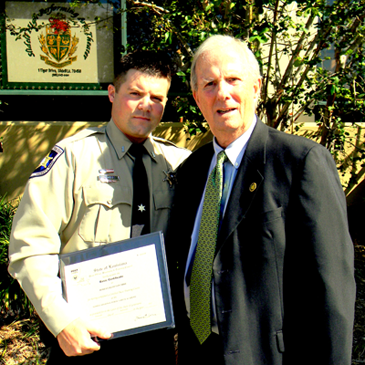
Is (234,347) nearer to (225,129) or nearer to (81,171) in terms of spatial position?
(225,129)

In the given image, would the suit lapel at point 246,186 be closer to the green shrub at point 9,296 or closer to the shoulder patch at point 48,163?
the shoulder patch at point 48,163

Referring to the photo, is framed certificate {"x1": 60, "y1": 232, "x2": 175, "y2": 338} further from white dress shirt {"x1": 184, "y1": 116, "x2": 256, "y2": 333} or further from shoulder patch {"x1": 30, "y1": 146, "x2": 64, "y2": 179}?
shoulder patch {"x1": 30, "y1": 146, "x2": 64, "y2": 179}

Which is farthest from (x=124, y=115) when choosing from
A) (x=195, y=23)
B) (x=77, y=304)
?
(x=195, y=23)

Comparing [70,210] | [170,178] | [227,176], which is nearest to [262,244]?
[227,176]

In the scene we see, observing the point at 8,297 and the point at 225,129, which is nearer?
the point at 225,129

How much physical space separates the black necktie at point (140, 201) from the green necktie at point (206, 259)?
348 millimetres

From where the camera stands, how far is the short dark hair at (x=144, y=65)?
2174mm

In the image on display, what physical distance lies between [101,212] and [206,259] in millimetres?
606

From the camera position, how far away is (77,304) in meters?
1.80

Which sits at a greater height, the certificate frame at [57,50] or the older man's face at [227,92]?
the certificate frame at [57,50]

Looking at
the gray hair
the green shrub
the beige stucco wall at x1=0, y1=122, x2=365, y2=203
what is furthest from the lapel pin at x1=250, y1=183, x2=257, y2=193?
the beige stucco wall at x1=0, y1=122, x2=365, y2=203

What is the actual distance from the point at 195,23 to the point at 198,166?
166 centimetres

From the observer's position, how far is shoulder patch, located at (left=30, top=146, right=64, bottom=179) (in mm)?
1960

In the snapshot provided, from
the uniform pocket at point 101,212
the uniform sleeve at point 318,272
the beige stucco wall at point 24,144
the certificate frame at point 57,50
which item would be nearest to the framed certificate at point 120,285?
the uniform pocket at point 101,212
